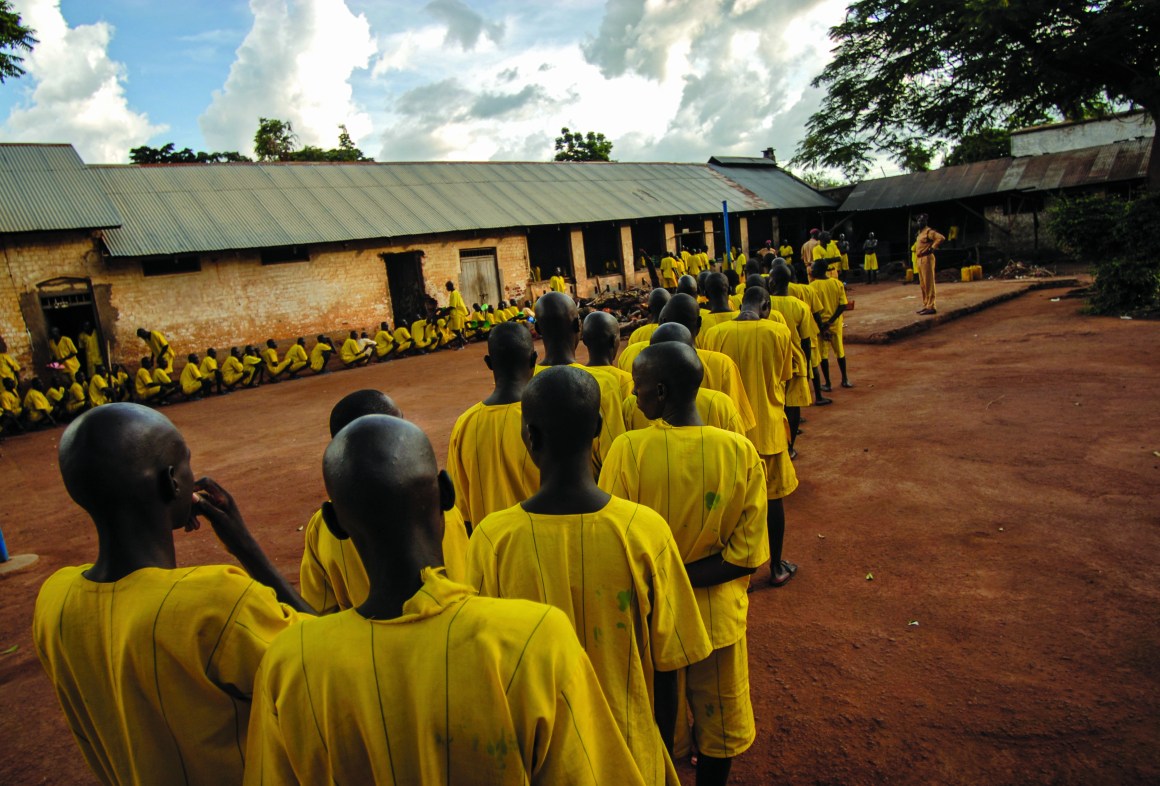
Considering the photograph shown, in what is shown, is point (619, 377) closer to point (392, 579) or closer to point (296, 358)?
point (392, 579)

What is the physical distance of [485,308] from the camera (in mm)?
19469

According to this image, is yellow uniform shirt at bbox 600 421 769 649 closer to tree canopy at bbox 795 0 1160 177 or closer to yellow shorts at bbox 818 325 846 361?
yellow shorts at bbox 818 325 846 361

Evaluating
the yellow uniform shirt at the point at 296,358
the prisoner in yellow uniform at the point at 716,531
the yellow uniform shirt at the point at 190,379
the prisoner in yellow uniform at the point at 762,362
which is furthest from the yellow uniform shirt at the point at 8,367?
the prisoner in yellow uniform at the point at 716,531

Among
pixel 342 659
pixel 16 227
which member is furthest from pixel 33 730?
pixel 16 227

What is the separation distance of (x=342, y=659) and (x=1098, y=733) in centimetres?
292

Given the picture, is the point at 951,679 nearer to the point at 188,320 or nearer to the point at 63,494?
the point at 63,494

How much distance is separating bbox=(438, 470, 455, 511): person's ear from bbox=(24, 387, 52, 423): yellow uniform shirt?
14.4 meters

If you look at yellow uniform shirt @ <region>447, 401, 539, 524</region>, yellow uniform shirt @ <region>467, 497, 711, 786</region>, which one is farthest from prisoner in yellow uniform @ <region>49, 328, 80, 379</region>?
yellow uniform shirt @ <region>467, 497, 711, 786</region>

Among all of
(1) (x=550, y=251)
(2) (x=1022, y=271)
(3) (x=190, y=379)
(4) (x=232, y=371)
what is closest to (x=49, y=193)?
(3) (x=190, y=379)

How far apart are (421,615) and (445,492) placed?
29 cm

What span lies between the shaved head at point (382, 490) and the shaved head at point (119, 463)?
20.6 inches

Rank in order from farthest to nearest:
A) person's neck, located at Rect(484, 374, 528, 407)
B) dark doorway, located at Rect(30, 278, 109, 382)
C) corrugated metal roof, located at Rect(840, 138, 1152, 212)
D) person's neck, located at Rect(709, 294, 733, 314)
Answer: corrugated metal roof, located at Rect(840, 138, 1152, 212) < dark doorway, located at Rect(30, 278, 109, 382) < person's neck, located at Rect(709, 294, 733, 314) < person's neck, located at Rect(484, 374, 528, 407)

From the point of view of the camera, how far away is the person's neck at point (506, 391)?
9.82 feet

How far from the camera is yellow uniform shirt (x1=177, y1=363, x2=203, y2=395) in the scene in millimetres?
13820
